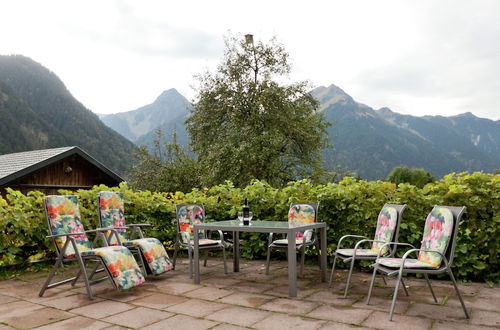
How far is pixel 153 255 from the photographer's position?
5.21m

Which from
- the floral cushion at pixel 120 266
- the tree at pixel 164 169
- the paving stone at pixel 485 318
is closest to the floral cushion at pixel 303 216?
the floral cushion at pixel 120 266

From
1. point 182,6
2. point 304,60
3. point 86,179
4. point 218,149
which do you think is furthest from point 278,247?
point 304,60

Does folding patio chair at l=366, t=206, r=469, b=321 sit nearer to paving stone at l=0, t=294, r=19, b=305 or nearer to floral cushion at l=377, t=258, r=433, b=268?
floral cushion at l=377, t=258, r=433, b=268

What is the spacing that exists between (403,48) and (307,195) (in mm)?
4189

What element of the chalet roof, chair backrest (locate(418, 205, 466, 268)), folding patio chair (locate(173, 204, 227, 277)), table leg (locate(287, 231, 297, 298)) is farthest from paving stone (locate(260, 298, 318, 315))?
the chalet roof

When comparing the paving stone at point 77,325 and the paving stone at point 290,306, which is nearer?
the paving stone at point 77,325

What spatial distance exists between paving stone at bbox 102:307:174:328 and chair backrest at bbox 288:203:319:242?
7.51ft

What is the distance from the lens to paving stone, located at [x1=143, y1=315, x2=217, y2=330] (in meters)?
3.35

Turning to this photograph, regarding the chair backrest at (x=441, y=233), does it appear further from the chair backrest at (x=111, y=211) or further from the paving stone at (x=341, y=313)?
the chair backrest at (x=111, y=211)

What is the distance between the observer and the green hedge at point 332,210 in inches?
196

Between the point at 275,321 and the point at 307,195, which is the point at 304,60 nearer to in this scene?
the point at 307,195

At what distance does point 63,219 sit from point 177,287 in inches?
64.3

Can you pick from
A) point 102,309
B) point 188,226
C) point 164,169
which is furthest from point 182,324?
point 164,169

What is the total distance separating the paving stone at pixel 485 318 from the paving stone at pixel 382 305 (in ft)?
1.81
